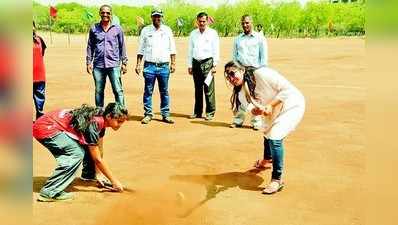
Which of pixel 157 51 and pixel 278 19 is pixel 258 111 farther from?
pixel 278 19

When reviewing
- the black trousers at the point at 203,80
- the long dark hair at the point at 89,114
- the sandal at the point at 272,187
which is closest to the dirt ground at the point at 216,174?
the sandal at the point at 272,187

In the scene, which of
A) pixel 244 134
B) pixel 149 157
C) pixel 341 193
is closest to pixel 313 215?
pixel 341 193

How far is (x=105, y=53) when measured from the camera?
805 centimetres

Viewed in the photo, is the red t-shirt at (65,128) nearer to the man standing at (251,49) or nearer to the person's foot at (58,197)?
the person's foot at (58,197)

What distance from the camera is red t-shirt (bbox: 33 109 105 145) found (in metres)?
4.73

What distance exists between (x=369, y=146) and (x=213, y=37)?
779 cm

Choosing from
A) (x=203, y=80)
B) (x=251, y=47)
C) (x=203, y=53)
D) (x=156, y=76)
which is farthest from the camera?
(x=203, y=80)

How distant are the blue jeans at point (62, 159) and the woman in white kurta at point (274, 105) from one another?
164 cm

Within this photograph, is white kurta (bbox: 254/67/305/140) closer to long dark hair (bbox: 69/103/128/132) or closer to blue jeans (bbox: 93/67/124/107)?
long dark hair (bbox: 69/103/128/132)

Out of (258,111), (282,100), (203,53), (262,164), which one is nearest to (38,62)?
(203,53)

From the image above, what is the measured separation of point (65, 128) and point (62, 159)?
289 mm

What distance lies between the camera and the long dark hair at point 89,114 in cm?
466

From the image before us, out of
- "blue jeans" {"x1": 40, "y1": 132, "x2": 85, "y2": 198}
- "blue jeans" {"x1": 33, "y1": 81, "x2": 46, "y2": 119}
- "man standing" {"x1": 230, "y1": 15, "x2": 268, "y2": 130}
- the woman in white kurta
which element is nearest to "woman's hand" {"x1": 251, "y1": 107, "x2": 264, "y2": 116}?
the woman in white kurta

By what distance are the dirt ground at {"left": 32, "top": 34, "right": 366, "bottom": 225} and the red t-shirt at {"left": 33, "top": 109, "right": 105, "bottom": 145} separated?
2.04 ft
